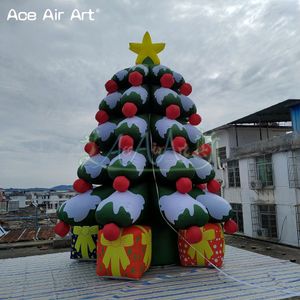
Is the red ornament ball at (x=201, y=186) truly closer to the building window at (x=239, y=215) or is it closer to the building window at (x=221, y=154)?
the building window at (x=239, y=215)

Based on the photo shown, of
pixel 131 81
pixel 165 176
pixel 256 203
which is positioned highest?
pixel 131 81

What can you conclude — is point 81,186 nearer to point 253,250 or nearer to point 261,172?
point 253,250

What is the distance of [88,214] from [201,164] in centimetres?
384

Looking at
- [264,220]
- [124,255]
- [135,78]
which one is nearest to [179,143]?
[135,78]

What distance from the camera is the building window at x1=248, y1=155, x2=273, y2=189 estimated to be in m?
16.7

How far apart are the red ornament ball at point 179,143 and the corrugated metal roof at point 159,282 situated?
11.7ft

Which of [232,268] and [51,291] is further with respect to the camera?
[232,268]

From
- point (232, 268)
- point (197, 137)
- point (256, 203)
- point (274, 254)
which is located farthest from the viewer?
point (256, 203)

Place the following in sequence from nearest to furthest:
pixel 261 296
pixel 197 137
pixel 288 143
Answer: pixel 261 296 → pixel 197 137 → pixel 288 143

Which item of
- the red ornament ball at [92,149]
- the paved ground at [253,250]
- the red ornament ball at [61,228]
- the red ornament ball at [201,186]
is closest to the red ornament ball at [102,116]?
the red ornament ball at [92,149]

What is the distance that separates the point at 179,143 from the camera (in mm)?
9000

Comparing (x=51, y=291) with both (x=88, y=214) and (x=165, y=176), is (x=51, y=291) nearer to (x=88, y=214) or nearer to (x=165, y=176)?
(x=88, y=214)

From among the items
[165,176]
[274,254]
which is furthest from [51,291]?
[274,254]

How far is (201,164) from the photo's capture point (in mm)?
9734
